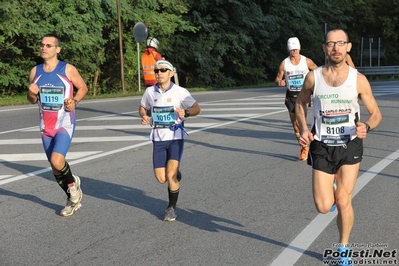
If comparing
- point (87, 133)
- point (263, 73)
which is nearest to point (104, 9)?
point (263, 73)

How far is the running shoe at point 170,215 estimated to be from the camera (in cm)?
721

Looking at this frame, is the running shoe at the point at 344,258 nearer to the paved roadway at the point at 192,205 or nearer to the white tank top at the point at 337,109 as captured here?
the paved roadway at the point at 192,205

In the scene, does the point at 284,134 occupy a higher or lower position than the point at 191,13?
lower

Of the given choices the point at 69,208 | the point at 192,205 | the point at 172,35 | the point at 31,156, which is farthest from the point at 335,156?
the point at 172,35

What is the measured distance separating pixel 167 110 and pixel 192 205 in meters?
1.15

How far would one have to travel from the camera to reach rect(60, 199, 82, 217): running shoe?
754 centimetres

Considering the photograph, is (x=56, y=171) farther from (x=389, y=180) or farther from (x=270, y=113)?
(x=270, y=113)

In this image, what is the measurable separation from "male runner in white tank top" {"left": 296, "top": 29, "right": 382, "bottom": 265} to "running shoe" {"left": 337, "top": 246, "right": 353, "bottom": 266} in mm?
20

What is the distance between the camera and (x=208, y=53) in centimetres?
3750

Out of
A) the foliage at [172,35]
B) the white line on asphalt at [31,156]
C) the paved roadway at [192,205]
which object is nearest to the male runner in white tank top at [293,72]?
the paved roadway at [192,205]

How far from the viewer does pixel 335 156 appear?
18.8 feet

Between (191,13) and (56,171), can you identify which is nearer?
(56,171)

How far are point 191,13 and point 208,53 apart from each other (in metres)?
2.23

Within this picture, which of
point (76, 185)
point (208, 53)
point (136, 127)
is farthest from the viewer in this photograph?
point (208, 53)
